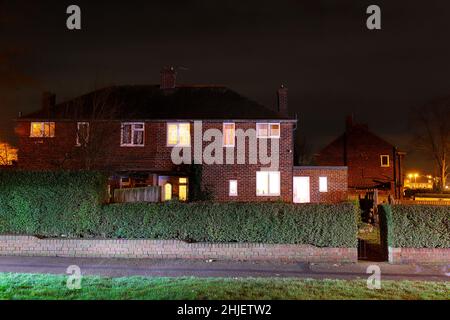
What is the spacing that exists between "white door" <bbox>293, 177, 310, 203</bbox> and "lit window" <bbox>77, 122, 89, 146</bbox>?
493 inches

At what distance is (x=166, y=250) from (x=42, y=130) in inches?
704

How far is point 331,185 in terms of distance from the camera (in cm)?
2678

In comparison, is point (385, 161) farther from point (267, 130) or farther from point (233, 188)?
point (233, 188)

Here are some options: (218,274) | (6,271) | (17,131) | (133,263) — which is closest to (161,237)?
(133,263)

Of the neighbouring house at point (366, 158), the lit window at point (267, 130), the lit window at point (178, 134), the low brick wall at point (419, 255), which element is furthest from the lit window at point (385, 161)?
the low brick wall at point (419, 255)

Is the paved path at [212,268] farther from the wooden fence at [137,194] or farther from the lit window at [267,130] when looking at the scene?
the lit window at [267,130]

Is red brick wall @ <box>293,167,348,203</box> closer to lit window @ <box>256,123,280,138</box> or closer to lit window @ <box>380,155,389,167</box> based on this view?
lit window @ <box>256,123,280,138</box>

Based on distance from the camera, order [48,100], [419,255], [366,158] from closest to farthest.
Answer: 1. [419,255]
2. [48,100]
3. [366,158]

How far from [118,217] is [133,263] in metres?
1.91

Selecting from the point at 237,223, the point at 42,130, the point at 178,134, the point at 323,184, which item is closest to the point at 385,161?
the point at 323,184

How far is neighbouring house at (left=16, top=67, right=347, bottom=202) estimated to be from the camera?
26750mm
